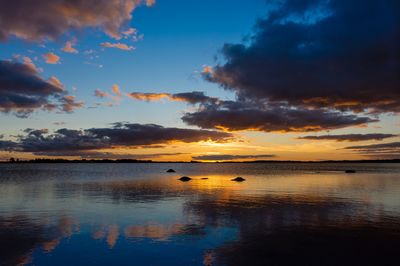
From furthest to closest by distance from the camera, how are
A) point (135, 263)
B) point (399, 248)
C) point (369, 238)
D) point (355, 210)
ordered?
point (355, 210) → point (369, 238) → point (399, 248) → point (135, 263)

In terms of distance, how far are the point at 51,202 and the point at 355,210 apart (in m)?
39.0

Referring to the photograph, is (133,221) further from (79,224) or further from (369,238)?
(369,238)

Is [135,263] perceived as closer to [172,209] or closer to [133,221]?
[133,221]

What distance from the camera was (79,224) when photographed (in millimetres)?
32625

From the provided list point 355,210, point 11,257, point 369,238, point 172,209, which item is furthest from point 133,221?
point 355,210

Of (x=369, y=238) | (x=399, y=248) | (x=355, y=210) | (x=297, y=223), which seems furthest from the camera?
(x=355, y=210)

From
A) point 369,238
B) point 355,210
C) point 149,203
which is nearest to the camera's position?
point 369,238

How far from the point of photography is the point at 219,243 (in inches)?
1004

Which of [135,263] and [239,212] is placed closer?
[135,263]

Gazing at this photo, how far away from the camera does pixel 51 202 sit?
4916 centimetres

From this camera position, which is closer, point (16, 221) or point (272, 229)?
point (272, 229)

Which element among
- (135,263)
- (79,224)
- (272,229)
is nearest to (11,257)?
(135,263)

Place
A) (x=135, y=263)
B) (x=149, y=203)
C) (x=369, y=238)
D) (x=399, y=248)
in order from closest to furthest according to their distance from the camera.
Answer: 1. (x=135, y=263)
2. (x=399, y=248)
3. (x=369, y=238)
4. (x=149, y=203)

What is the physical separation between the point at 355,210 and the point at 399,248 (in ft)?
62.2
